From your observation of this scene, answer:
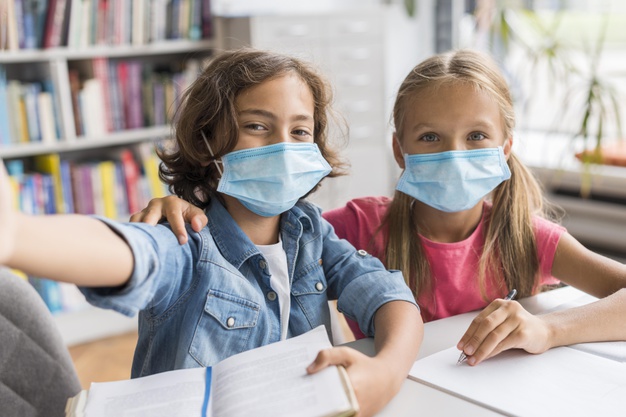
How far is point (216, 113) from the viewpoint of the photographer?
116 cm

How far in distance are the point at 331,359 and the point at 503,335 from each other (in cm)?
30

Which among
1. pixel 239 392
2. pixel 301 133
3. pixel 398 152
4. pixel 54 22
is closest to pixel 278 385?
pixel 239 392

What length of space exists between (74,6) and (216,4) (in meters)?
0.82

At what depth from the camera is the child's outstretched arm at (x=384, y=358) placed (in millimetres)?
886

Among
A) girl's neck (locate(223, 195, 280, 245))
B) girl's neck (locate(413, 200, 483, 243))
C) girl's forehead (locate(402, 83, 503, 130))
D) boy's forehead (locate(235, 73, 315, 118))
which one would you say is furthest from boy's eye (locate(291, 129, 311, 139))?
girl's neck (locate(413, 200, 483, 243))

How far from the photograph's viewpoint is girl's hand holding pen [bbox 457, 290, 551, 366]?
1025 mm

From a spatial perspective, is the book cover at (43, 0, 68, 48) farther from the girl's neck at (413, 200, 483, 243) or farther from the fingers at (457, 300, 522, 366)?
the fingers at (457, 300, 522, 366)

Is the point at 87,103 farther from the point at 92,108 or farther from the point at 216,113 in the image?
the point at 216,113

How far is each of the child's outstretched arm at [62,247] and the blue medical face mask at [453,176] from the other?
67cm

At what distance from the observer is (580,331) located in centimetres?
110

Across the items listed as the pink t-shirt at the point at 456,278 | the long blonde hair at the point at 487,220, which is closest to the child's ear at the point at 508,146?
the long blonde hair at the point at 487,220

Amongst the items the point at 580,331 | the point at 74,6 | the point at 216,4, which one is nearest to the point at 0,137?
the point at 74,6

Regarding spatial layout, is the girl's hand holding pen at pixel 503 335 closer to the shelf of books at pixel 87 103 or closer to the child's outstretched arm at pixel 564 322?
the child's outstretched arm at pixel 564 322

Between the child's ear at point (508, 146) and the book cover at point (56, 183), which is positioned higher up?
the child's ear at point (508, 146)
